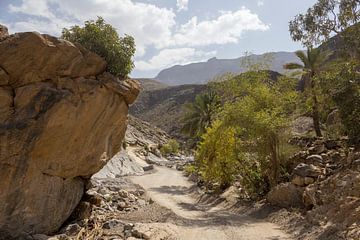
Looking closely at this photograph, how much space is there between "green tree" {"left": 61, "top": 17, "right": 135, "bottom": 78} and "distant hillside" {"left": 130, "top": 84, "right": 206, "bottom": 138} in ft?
280

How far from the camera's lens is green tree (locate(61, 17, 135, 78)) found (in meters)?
17.0

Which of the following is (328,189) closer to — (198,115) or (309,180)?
(309,180)

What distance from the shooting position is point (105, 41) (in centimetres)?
1702

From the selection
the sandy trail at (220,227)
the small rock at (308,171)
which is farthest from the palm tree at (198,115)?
the small rock at (308,171)

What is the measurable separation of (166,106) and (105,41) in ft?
355

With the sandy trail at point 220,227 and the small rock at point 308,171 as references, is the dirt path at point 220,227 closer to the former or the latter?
the sandy trail at point 220,227

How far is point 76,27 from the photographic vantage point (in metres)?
17.0

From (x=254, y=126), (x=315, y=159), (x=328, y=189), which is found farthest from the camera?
(x=254, y=126)

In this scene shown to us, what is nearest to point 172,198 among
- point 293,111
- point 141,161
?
point 293,111

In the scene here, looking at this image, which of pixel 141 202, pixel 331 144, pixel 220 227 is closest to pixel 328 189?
pixel 220 227

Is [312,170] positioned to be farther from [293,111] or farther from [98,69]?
[98,69]

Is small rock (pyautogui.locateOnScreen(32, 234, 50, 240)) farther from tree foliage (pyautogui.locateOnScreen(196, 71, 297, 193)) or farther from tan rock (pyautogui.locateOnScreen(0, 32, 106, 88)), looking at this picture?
tree foliage (pyautogui.locateOnScreen(196, 71, 297, 193))

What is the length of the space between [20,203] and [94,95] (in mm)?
5262

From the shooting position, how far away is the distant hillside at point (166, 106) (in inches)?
4396
